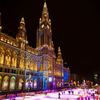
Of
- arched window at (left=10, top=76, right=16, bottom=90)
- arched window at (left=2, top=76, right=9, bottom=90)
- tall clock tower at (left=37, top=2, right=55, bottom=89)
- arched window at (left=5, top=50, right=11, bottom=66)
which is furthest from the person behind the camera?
tall clock tower at (left=37, top=2, right=55, bottom=89)

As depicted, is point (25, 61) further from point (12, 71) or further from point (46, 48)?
point (46, 48)

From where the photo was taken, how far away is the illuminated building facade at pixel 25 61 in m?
50.1

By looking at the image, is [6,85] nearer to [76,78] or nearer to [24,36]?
[24,36]

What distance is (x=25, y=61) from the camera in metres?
60.6

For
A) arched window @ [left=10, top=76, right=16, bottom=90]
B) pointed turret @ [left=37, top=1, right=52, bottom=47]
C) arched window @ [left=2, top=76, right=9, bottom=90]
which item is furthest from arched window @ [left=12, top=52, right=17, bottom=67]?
pointed turret @ [left=37, top=1, right=52, bottom=47]

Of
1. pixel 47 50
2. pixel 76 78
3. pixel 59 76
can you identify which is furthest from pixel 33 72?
pixel 76 78

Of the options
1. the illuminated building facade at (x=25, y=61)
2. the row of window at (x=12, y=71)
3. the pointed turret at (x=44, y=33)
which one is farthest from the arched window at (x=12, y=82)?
the pointed turret at (x=44, y=33)

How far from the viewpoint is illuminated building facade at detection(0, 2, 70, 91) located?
5006cm

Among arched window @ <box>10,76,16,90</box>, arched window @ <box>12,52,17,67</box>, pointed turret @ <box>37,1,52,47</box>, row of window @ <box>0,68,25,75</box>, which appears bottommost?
arched window @ <box>10,76,16,90</box>

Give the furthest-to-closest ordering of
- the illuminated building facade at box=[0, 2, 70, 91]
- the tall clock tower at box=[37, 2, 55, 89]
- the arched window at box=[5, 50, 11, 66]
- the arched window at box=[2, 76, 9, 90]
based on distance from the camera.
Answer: the tall clock tower at box=[37, 2, 55, 89] < the arched window at box=[5, 50, 11, 66] < the illuminated building facade at box=[0, 2, 70, 91] < the arched window at box=[2, 76, 9, 90]

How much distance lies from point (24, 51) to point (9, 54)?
30.4 ft

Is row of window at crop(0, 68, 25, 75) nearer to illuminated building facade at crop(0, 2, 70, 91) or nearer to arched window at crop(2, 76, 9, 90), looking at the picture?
illuminated building facade at crop(0, 2, 70, 91)

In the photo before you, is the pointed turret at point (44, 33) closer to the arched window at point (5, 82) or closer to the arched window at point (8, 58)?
the arched window at point (8, 58)

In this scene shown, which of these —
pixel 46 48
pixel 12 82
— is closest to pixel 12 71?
pixel 12 82
